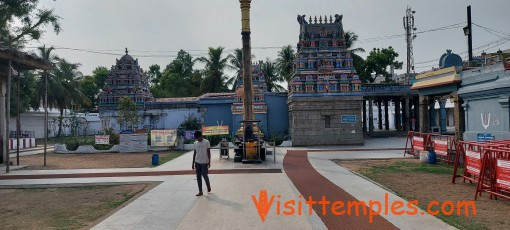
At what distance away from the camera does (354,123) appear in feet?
82.1

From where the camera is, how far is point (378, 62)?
39.0m

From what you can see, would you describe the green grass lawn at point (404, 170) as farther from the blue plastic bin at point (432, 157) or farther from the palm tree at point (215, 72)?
the palm tree at point (215, 72)

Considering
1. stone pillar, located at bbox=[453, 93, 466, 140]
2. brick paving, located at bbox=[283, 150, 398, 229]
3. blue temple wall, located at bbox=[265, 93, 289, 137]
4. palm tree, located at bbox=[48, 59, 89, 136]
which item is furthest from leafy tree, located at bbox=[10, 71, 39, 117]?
stone pillar, located at bbox=[453, 93, 466, 140]

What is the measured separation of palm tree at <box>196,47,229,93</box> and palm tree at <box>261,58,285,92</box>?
5.67m

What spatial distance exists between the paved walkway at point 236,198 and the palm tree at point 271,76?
3070 centimetres

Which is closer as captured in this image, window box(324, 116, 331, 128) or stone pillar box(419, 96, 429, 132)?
stone pillar box(419, 96, 429, 132)

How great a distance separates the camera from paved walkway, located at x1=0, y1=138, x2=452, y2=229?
6.23m

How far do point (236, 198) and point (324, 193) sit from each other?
230cm

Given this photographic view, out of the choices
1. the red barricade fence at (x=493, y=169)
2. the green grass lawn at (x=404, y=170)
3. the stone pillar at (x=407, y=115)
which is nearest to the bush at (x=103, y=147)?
the green grass lawn at (x=404, y=170)

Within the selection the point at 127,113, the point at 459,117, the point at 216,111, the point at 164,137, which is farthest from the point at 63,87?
the point at 459,117

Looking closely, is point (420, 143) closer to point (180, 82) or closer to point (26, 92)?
point (180, 82)

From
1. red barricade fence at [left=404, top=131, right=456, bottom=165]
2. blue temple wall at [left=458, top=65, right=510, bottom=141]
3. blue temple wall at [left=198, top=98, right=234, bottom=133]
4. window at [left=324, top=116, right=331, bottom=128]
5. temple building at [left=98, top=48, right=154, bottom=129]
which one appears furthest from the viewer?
temple building at [left=98, top=48, right=154, bottom=129]

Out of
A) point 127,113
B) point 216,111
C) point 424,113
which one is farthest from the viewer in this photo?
point 216,111

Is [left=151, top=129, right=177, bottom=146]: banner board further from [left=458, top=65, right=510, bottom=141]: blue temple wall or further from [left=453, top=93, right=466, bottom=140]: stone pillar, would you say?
[left=458, top=65, right=510, bottom=141]: blue temple wall
